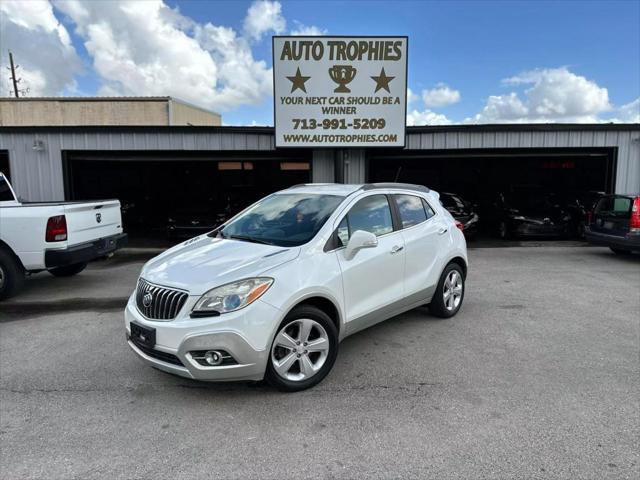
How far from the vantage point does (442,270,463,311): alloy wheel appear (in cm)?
551

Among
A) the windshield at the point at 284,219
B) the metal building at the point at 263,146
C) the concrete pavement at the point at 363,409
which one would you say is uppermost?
the metal building at the point at 263,146

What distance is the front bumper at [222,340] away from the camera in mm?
3193

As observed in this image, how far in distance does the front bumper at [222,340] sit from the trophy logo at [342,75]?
951 centimetres

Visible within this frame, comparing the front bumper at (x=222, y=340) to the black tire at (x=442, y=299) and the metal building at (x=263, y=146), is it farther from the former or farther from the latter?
the metal building at (x=263, y=146)

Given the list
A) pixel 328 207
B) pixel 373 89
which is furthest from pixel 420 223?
pixel 373 89

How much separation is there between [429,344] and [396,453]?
2.02 meters

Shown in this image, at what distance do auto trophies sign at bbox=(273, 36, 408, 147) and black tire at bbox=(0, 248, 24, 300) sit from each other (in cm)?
673

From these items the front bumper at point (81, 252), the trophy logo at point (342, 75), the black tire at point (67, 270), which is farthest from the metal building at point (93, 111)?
the front bumper at point (81, 252)

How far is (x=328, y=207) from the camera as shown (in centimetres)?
430

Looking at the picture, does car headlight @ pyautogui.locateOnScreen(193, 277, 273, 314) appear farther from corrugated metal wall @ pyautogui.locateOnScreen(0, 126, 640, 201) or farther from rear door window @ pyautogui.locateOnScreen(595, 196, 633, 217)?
corrugated metal wall @ pyautogui.locateOnScreen(0, 126, 640, 201)

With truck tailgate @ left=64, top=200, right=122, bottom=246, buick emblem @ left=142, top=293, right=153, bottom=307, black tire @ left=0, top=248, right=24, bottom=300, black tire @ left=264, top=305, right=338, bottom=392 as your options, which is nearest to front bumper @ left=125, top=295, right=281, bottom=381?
black tire @ left=264, top=305, right=338, bottom=392

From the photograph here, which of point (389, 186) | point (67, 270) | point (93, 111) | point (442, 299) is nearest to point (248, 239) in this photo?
point (389, 186)

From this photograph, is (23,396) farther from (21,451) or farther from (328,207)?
(328,207)

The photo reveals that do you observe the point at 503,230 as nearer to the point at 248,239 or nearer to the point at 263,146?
the point at 263,146
